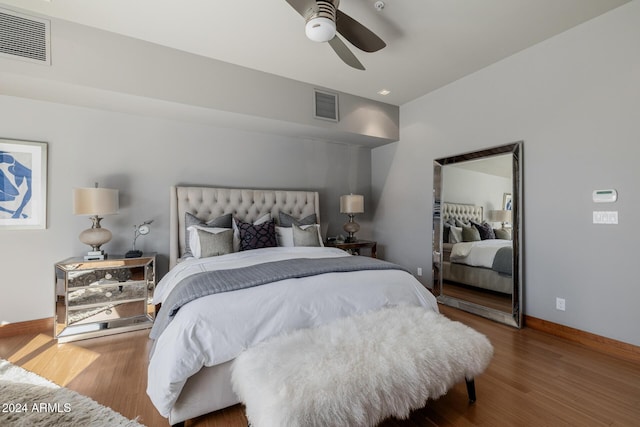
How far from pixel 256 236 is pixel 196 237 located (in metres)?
0.65

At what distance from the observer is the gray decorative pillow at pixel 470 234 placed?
352 centimetres

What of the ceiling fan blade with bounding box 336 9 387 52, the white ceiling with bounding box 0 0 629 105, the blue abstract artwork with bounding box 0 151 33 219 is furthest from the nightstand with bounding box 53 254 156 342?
the ceiling fan blade with bounding box 336 9 387 52

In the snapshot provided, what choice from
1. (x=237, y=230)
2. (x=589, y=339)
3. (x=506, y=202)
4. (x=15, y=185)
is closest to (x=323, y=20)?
(x=237, y=230)

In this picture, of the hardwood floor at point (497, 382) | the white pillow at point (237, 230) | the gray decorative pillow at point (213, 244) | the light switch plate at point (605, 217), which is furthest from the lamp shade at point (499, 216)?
the gray decorative pillow at point (213, 244)

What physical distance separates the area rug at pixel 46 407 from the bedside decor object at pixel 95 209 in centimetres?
Answer: 120

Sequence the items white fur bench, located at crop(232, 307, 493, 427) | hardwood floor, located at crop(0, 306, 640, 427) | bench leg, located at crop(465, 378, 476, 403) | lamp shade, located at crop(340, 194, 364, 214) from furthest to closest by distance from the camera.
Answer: lamp shade, located at crop(340, 194, 364, 214) < bench leg, located at crop(465, 378, 476, 403) < hardwood floor, located at crop(0, 306, 640, 427) < white fur bench, located at crop(232, 307, 493, 427)

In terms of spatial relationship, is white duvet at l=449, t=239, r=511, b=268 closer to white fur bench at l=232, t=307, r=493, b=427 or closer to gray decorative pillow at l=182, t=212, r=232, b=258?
white fur bench at l=232, t=307, r=493, b=427

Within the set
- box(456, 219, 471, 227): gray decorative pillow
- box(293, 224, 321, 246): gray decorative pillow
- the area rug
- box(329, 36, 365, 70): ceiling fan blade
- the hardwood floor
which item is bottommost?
the hardwood floor

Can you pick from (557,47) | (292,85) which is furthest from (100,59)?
(557,47)

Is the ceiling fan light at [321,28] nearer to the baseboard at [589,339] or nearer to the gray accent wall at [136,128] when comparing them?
the gray accent wall at [136,128]

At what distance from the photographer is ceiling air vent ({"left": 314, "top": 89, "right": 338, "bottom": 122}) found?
3803 mm

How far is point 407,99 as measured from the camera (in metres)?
4.28

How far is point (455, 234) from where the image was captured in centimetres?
374

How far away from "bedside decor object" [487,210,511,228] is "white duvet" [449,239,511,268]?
0.22 meters
